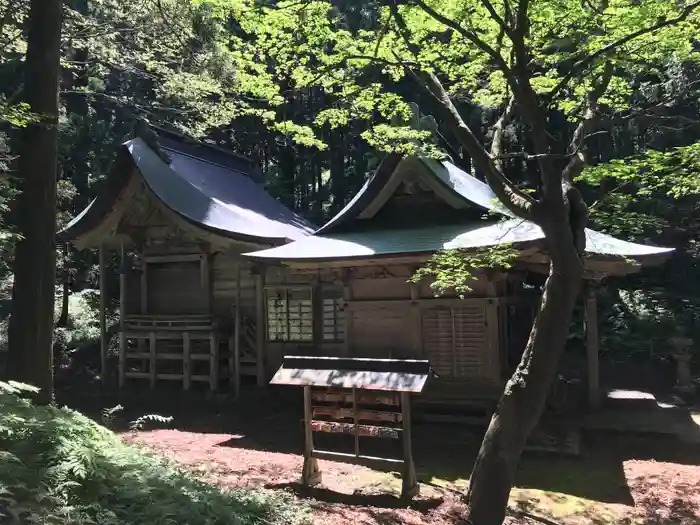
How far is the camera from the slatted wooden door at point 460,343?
30.2ft

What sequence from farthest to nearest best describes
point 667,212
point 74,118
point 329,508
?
point 74,118
point 667,212
point 329,508

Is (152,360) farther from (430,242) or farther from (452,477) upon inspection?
(452,477)

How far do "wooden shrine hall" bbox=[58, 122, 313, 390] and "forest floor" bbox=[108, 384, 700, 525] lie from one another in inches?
107

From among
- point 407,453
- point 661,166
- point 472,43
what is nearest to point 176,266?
point 407,453

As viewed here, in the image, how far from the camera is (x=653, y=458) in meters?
8.21

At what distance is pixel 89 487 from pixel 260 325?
796 cm

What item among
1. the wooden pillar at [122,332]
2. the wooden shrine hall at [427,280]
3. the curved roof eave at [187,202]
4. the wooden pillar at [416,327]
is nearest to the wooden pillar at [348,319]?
the wooden shrine hall at [427,280]

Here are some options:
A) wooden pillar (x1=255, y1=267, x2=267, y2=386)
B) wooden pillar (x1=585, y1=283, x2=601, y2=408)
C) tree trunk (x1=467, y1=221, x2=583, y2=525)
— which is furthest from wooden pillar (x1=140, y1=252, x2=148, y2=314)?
tree trunk (x1=467, y1=221, x2=583, y2=525)

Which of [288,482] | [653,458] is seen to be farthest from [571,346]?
[288,482]

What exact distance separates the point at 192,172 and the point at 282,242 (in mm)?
4362

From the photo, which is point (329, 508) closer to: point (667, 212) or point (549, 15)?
point (549, 15)

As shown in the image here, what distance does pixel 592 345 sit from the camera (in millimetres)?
9758

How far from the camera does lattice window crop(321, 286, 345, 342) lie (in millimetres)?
11492

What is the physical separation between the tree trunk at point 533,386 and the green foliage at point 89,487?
6.01ft
